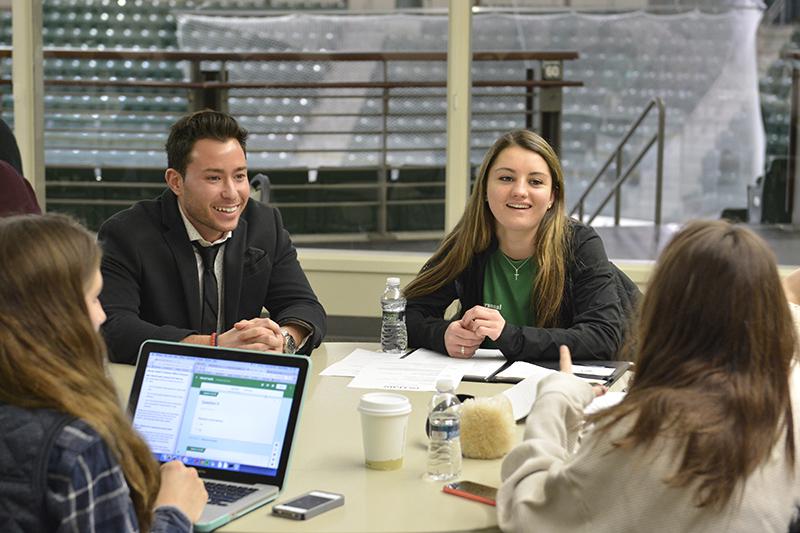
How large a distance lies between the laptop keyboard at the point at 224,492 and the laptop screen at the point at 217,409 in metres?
0.03

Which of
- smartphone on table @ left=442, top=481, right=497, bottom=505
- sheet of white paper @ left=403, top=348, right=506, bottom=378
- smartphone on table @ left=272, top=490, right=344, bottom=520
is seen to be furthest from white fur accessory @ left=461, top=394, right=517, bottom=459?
sheet of white paper @ left=403, top=348, right=506, bottom=378

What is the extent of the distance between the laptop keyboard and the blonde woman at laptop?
209 millimetres

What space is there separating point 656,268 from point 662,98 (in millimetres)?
3746

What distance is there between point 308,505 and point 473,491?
0.29 metres

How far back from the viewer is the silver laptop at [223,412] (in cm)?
189

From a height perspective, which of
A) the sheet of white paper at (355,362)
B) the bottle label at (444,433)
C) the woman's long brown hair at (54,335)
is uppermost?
the woman's long brown hair at (54,335)

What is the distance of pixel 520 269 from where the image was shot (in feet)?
10.1

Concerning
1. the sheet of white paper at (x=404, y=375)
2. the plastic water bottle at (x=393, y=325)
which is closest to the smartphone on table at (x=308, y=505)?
the sheet of white paper at (x=404, y=375)

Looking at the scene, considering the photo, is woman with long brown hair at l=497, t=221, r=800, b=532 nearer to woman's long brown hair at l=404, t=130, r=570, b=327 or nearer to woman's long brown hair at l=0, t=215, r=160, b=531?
woman's long brown hair at l=0, t=215, r=160, b=531

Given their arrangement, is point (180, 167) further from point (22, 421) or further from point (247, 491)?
point (22, 421)

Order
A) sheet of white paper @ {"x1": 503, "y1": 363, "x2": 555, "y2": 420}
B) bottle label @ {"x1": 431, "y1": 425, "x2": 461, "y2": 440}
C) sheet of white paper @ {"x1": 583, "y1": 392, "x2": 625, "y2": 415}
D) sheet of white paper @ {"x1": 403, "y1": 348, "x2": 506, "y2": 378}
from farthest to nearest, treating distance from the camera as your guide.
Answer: sheet of white paper @ {"x1": 403, "y1": 348, "x2": 506, "y2": 378}, sheet of white paper @ {"x1": 503, "y1": 363, "x2": 555, "y2": 420}, sheet of white paper @ {"x1": 583, "y1": 392, "x2": 625, "y2": 415}, bottle label @ {"x1": 431, "y1": 425, "x2": 461, "y2": 440}

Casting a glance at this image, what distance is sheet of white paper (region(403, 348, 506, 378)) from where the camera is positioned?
274 centimetres

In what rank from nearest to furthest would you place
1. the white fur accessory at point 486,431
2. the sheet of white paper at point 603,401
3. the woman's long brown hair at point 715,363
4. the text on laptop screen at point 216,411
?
the woman's long brown hair at point 715,363
the text on laptop screen at point 216,411
the white fur accessory at point 486,431
the sheet of white paper at point 603,401

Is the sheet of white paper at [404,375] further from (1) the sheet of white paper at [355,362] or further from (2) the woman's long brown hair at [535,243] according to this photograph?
(2) the woman's long brown hair at [535,243]
